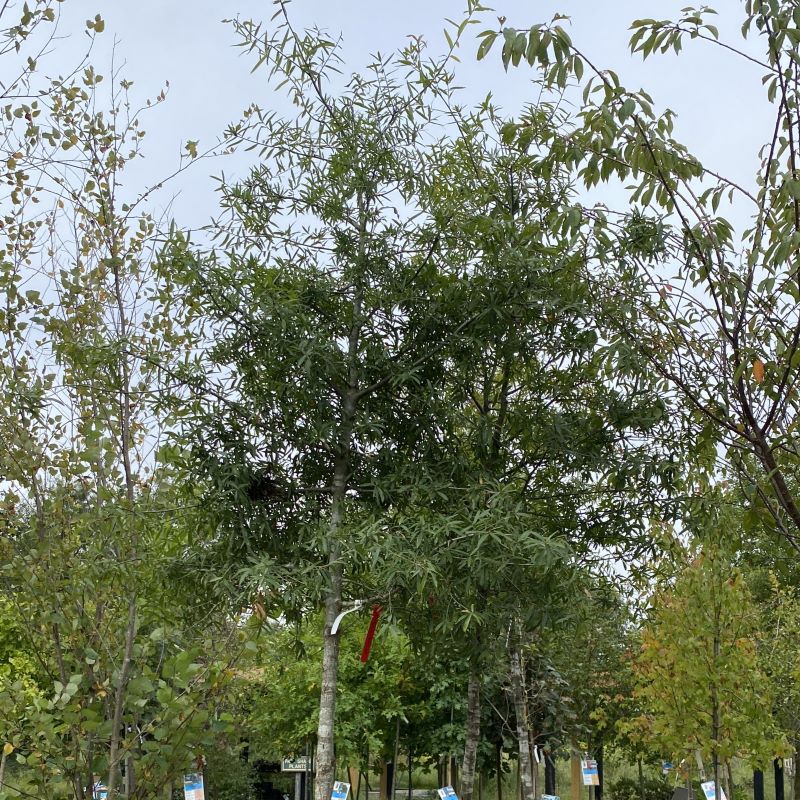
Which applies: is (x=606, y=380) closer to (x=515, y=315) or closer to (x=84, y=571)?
(x=515, y=315)

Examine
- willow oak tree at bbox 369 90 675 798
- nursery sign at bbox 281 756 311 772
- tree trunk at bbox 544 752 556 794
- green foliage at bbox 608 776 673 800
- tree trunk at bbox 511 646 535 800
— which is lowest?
green foliage at bbox 608 776 673 800

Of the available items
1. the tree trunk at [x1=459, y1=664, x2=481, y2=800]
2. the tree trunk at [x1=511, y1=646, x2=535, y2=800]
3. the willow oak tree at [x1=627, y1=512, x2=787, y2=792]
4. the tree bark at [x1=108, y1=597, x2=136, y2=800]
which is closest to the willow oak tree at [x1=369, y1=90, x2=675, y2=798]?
the tree trunk at [x1=459, y1=664, x2=481, y2=800]

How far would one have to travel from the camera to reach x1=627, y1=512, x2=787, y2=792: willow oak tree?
11.2 metres

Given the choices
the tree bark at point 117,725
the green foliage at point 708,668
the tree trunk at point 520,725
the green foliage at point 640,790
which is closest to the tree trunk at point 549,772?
the green foliage at point 640,790

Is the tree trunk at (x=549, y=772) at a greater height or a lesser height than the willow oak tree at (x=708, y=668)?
lesser

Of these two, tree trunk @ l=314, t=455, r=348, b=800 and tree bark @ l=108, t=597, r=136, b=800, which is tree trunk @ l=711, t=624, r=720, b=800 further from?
tree bark @ l=108, t=597, r=136, b=800

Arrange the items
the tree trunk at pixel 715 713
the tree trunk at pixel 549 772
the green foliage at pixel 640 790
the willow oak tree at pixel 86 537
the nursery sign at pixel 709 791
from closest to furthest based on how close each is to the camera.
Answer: the willow oak tree at pixel 86 537 → the nursery sign at pixel 709 791 → the tree trunk at pixel 715 713 → the tree trunk at pixel 549 772 → the green foliage at pixel 640 790

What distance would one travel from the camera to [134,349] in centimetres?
543

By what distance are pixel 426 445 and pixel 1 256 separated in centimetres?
307

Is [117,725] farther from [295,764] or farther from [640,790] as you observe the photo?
[640,790]

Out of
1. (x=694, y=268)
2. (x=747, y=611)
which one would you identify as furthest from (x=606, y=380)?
(x=747, y=611)

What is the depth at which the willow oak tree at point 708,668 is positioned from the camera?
443 inches

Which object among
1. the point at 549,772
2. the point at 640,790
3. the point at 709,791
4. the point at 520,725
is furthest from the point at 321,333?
the point at 640,790

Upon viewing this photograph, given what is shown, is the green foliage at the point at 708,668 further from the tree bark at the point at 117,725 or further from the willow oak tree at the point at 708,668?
the tree bark at the point at 117,725
